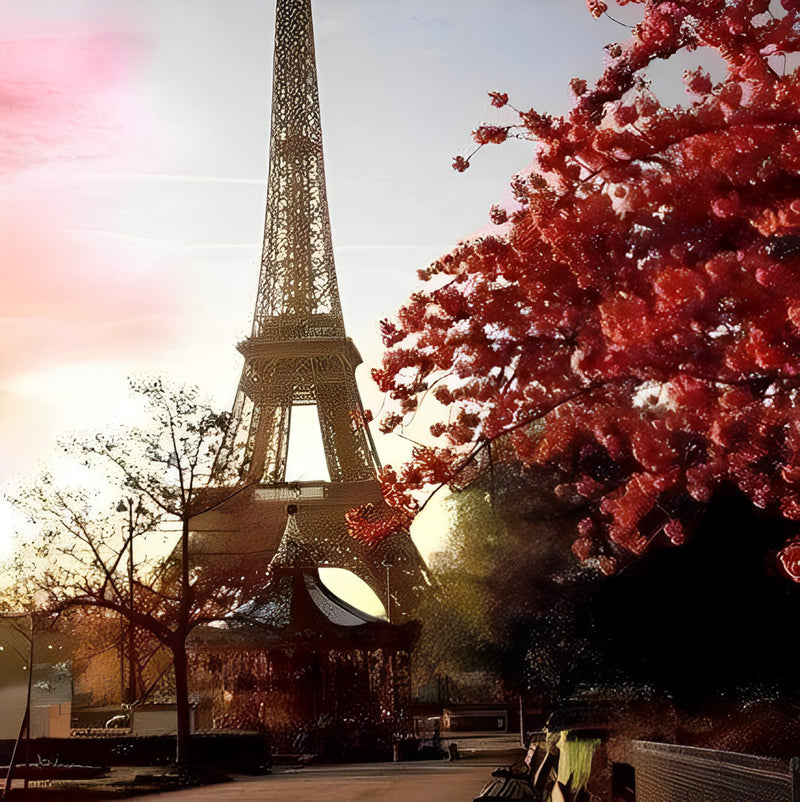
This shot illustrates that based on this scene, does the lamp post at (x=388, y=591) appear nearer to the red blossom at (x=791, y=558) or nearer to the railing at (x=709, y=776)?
the red blossom at (x=791, y=558)

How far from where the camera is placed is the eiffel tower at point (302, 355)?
1817 inches

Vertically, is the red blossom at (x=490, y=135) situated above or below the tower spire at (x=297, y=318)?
below

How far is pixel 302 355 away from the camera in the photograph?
1826 inches

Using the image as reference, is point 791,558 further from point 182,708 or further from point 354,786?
point 182,708

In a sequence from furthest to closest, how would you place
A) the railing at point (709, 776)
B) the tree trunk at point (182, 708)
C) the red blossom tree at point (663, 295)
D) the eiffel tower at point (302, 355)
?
the eiffel tower at point (302, 355)
the tree trunk at point (182, 708)
the red blossom tree at point (663, 295)
the railing at point (709, 776)

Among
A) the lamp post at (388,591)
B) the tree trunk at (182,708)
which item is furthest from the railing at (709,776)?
the lamp post at (388,591)

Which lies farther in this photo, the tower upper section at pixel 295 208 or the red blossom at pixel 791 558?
the tower upper section at pixel 295 208

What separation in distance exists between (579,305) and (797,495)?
299cm

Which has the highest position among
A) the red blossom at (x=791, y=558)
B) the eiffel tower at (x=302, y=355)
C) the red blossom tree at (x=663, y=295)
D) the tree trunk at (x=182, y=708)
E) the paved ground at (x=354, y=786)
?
the eiffel tower at (x=302, y=355)

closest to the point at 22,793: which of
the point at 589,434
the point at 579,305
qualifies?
the point at 589,434

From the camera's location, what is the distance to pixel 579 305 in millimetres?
10344

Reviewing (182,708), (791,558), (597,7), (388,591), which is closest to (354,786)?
(182,708)

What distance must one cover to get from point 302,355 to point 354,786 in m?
28.0

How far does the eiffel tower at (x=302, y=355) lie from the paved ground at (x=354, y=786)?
20.2m
